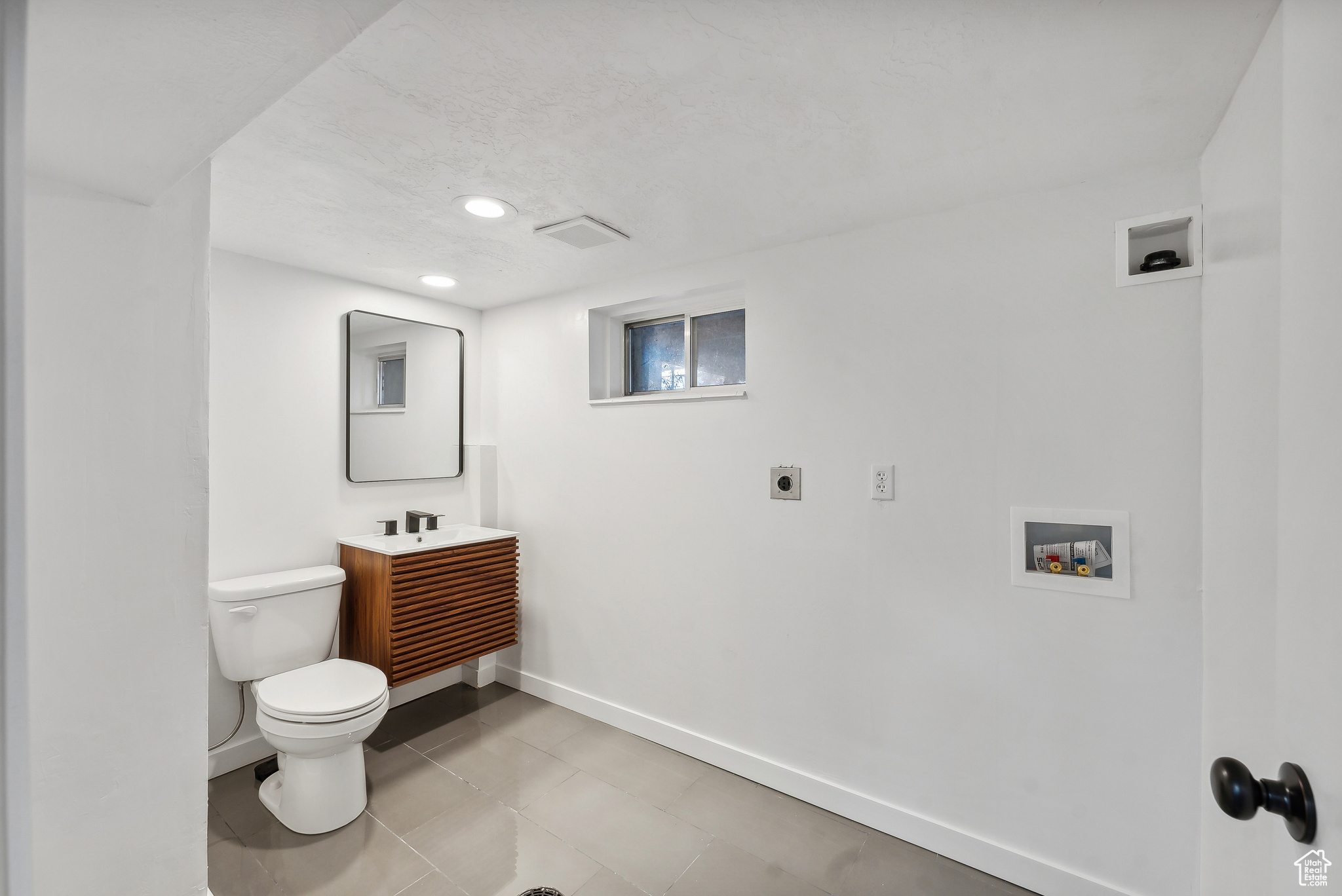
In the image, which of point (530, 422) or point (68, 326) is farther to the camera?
point (530, 422)

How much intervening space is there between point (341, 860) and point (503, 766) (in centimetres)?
66

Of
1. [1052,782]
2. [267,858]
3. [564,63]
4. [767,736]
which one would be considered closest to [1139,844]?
[1052,782]

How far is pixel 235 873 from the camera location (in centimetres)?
179

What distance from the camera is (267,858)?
73.2 inches

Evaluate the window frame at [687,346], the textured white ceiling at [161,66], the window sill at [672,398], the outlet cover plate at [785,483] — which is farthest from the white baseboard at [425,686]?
the textured white ceiling at [161,66]

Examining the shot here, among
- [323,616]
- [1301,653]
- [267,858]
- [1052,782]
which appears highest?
[1301,653]

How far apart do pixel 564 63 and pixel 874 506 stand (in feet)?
5.35

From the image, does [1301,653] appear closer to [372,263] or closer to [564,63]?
[564,63]

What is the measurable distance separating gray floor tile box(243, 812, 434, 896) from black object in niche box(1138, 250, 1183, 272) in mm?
2804

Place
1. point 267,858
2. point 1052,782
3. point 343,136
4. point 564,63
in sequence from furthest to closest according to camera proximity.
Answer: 1. point 267,858
2. point 1052,782
3. point 343,136
4. point 564,63

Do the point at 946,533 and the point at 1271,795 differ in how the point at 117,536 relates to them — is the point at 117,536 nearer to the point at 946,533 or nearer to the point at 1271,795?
the point at 1271,795

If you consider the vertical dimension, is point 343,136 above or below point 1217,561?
above

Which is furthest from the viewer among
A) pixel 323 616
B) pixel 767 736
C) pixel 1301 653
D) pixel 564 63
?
pixel 323 616

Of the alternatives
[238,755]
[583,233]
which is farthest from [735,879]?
[583,233]
